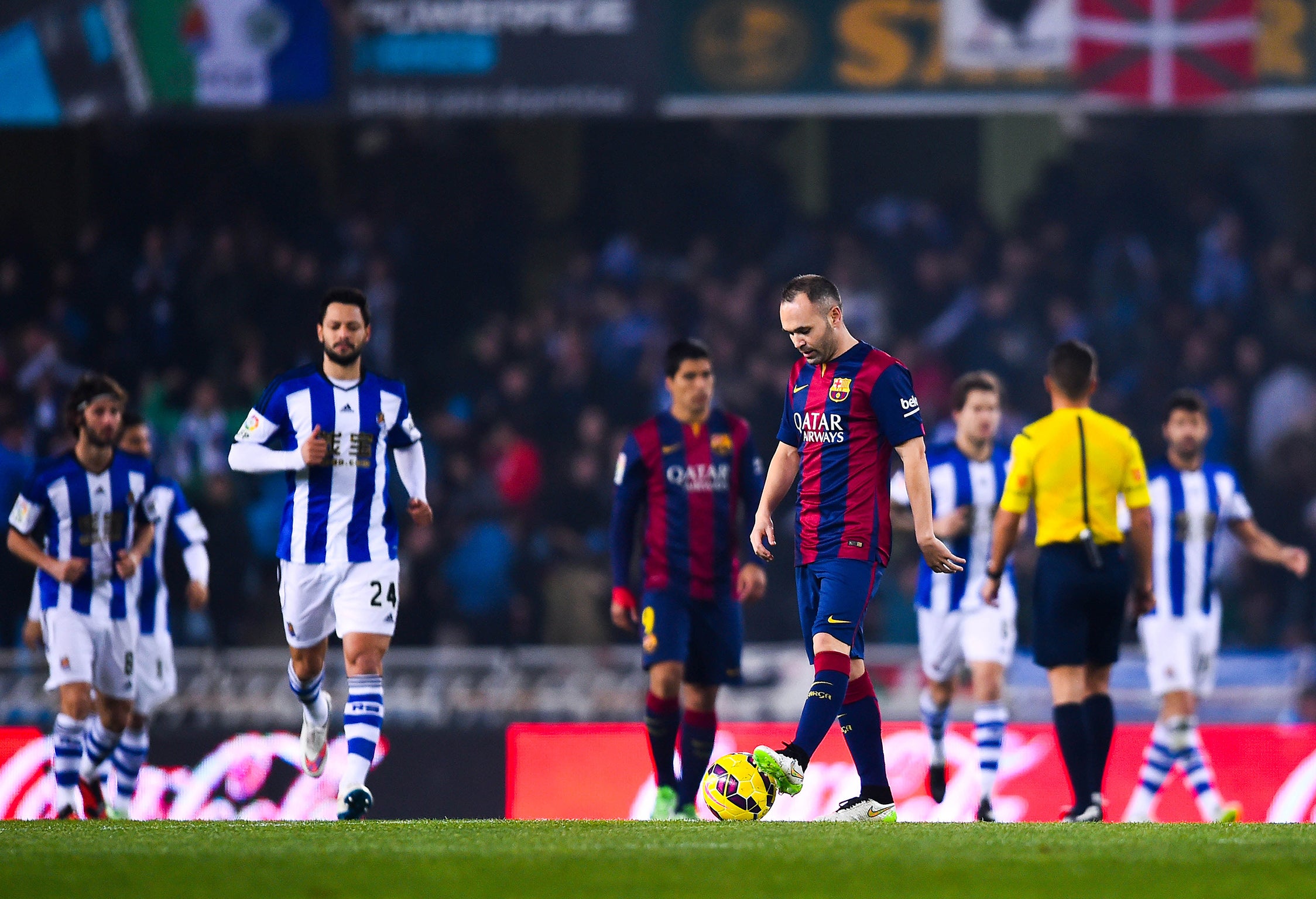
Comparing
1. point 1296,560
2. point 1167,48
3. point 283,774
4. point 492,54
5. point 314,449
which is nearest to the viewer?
point 314,449

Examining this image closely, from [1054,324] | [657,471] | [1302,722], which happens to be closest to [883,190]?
[1054,324]

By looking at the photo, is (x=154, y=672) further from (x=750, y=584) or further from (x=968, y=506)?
(x=968, y=506)

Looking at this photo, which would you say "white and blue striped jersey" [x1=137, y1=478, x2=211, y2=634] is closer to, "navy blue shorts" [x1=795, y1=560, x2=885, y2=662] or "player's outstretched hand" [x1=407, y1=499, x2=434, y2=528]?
"player's outstretched hand" [x1=407, y1=499, x2=434, y2=528]

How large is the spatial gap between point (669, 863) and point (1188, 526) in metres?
5.67

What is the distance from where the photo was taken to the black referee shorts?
7.14 metres

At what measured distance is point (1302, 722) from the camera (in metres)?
12.4

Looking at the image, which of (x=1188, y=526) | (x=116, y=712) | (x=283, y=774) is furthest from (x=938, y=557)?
(x=283, y=774)

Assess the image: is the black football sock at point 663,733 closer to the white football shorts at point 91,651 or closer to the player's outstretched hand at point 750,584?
the player's outstretched hand at point 750,584

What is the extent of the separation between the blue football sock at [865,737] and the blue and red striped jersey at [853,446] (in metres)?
0.52

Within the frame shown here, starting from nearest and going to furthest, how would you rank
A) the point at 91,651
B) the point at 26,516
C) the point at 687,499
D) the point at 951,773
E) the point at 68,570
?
the point at 687,499
the point at 68,570
the point at 26,516
the point at 91,651
the point at 951,773

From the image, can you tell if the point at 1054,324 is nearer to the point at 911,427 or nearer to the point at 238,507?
the point at 238,507

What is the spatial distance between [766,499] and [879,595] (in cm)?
863

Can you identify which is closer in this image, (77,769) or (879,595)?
(77,769)

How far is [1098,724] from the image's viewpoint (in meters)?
7.26
